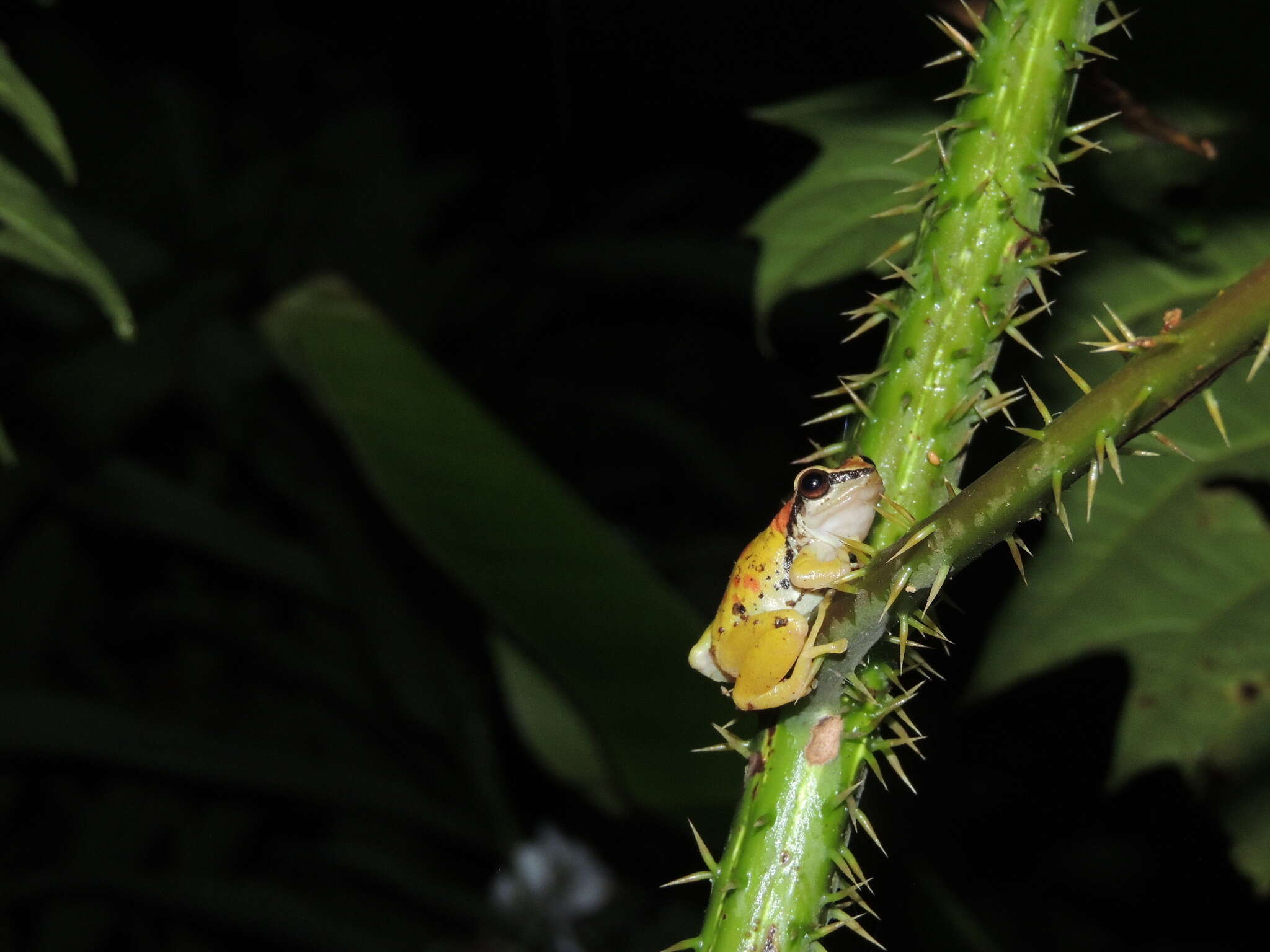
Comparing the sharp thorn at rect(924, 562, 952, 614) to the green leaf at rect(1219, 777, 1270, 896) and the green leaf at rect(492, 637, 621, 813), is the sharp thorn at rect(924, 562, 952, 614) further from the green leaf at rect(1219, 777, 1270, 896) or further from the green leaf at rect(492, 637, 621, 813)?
the green leaf at rect(492, 637, 621, 813)

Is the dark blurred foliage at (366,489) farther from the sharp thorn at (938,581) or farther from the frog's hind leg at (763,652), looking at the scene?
the sharp thorn at (938,581)

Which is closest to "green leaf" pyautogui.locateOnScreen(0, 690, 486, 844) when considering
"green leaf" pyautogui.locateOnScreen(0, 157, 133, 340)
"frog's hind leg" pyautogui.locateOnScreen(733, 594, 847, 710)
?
"green leaf" pyautogui.locateOnScreen(0, 157, 133, 340)

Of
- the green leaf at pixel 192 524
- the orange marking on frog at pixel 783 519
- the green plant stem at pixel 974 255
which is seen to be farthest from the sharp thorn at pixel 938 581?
the green leaf at pixel 192 524

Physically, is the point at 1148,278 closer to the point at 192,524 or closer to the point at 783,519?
the point at 783,519

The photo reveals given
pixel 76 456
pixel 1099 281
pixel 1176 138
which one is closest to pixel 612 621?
pixel 1099 281

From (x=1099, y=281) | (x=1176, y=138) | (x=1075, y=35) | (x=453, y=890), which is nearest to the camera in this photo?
(x=1075, y=35)

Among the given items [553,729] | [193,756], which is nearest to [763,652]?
[553,729]

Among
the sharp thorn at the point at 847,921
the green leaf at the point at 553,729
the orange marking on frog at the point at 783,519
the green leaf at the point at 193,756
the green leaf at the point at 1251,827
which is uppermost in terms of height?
the orange marking on frog at the point at 783,519

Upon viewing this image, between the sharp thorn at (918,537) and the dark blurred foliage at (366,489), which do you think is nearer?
the sharp thorn at (918,537)

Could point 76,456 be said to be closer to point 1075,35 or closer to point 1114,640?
point 1114,640
